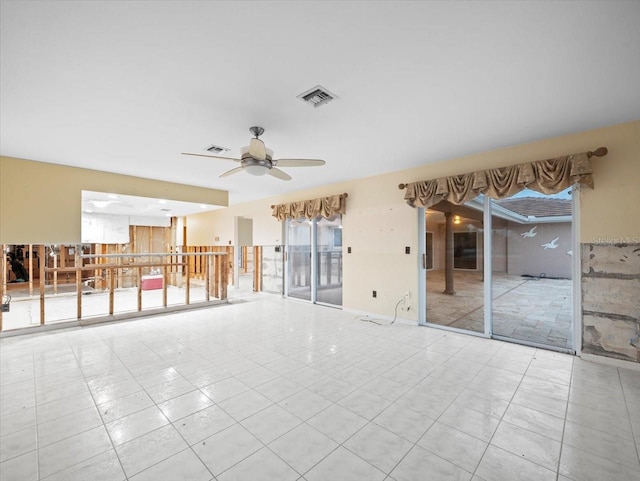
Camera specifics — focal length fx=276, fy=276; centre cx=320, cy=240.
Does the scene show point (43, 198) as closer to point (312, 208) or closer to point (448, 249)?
point (312, 208)

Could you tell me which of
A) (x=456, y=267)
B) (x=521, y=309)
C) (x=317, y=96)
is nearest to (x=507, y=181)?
(x=456, y=267)

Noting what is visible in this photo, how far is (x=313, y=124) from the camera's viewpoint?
295 centimetres

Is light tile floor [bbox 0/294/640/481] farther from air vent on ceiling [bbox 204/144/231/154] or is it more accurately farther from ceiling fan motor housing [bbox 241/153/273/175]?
air vent on ceiling [bbox 204/144/231/154]

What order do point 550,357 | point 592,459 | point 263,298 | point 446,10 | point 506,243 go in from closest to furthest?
1. point 446,10
2. point 592,459
3. point 550,357
4. point 506,243
5. point 263,298

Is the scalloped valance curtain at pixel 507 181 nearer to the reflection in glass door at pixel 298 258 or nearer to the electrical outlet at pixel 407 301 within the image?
the electrical outlet at pixel 407 301

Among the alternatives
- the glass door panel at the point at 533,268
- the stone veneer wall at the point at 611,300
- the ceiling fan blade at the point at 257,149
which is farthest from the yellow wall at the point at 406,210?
the ceiling fan blade at the point at 257,149

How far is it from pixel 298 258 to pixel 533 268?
4666mm

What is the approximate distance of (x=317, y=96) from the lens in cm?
239

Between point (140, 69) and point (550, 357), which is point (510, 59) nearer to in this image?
point (140, 69)

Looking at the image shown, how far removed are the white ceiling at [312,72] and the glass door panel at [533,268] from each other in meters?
0.94

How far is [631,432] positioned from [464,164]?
127 inches

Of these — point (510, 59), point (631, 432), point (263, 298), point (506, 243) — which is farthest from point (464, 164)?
point (263, 298)

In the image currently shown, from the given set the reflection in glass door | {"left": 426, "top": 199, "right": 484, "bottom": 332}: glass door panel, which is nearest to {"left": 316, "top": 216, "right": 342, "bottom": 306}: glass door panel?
the reflection in glass door

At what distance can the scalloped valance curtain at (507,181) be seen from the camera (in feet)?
10.00
